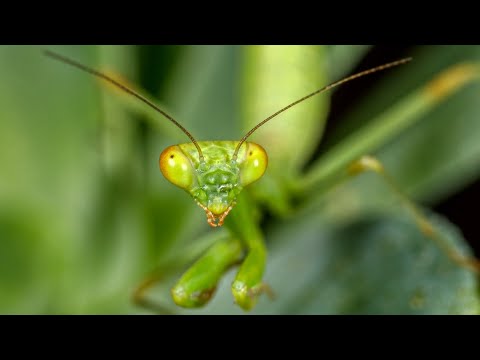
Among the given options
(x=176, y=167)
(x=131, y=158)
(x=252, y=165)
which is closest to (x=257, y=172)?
(x=252, y=165)

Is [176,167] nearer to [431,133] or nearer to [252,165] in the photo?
[252,165]

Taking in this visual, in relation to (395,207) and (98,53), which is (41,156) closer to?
(98,53)

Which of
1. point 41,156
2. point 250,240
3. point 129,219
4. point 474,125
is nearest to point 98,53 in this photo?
point 41,156

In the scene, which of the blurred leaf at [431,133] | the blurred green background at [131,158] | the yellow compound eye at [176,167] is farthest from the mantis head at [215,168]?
the blurred leaf at [431,133]

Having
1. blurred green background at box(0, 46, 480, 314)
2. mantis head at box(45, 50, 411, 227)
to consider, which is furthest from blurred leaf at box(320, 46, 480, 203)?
mantis head at box(45, 50, 411, 227)

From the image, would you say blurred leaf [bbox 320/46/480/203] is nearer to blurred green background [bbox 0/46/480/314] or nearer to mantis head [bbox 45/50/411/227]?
blurred green background [bbox 0/46/480/314]

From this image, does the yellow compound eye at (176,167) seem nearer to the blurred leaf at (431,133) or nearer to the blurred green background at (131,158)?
the blurred green background at (131,158)

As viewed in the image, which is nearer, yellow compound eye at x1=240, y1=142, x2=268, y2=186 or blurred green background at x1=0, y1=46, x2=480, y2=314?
yellow compound eye at x1=240, y1=142, x2=268, y2=186
